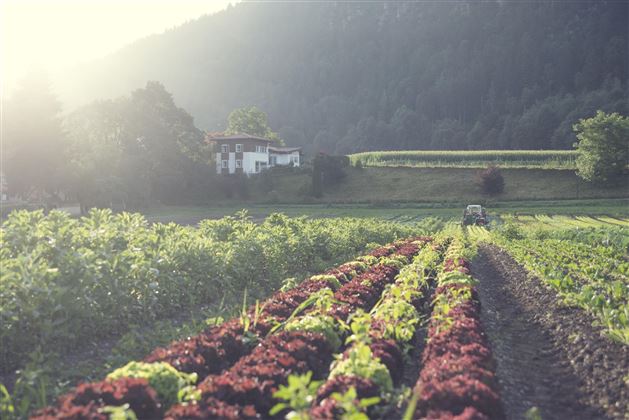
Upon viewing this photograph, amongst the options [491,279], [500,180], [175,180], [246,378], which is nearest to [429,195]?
[500,180]

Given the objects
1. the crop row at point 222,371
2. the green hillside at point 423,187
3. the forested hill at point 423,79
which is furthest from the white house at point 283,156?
the crop row at point 222,371

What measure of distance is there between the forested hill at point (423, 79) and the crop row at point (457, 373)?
371ft

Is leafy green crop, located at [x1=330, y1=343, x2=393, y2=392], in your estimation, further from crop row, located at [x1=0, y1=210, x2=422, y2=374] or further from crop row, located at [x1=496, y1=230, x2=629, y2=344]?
crop row, located at [x1=496, y1=230, x2=629, y2=344]

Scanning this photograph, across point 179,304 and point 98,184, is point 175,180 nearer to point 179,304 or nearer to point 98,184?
point 98,184

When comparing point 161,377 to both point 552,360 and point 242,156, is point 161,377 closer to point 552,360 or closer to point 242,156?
point 552,360

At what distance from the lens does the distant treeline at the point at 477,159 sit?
75812 mm

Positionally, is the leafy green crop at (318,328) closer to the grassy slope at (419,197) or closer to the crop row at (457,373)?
the crop row at (457,373)

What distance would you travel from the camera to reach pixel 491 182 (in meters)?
64.8

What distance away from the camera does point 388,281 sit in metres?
11.9

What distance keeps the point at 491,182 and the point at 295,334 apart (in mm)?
61541

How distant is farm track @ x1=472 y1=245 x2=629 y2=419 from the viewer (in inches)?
255

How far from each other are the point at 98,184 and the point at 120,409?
Result: 51.0m

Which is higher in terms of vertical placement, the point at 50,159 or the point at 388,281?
the point at 50,159

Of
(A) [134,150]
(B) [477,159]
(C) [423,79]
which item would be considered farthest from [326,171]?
(C) [423,79]
